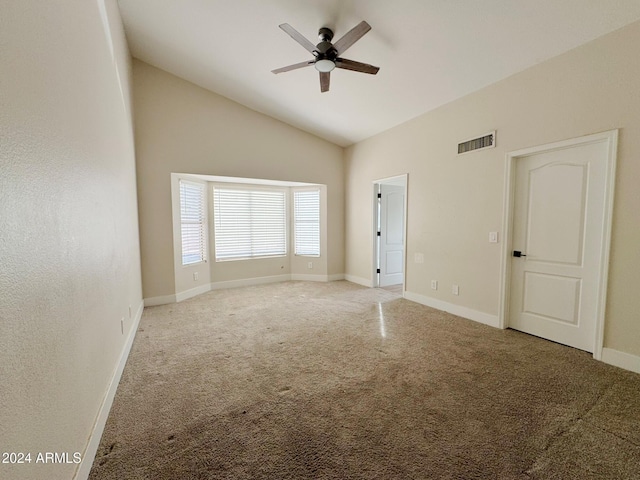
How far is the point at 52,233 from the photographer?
1.11m

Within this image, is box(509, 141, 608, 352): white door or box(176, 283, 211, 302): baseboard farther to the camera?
box(176, 283, 211, 302): baseboard

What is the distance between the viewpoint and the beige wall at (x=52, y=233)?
2.72 ft

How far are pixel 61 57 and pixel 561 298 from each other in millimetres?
4388

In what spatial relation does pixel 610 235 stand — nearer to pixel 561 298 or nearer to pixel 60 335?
pixel 561 298

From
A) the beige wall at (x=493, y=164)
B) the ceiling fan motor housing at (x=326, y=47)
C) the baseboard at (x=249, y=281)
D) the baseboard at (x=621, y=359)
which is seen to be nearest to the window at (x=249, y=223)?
the baseboard at (x=249, y=281)

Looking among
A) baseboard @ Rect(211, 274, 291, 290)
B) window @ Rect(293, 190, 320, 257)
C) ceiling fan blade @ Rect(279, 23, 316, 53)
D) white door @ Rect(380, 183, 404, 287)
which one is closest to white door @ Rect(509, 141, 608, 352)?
white door @ Rect(380, 183, 404, 287)

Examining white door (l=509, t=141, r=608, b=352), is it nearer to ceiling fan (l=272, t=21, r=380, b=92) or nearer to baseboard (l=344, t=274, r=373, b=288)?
ceiling fan (l=272, t=21, r=380, b=92)

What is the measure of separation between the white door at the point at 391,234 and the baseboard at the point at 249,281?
2.20 meters

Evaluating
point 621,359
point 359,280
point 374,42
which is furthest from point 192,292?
point 621,359

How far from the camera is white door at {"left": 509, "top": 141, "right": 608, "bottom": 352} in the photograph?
2611mm

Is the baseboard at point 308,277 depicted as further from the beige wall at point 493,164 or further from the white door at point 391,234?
the white door at point 391,234

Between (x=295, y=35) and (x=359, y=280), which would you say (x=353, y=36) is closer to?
(x=295, y=35)

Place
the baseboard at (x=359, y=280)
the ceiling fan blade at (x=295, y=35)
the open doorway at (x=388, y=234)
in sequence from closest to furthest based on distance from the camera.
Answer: the ceiling fan blade at (x=295, y=35), the open doorway at (x=388, y=234), the baseboard at (x=359, y=280)

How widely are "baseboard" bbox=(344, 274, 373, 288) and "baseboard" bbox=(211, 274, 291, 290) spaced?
135cm
